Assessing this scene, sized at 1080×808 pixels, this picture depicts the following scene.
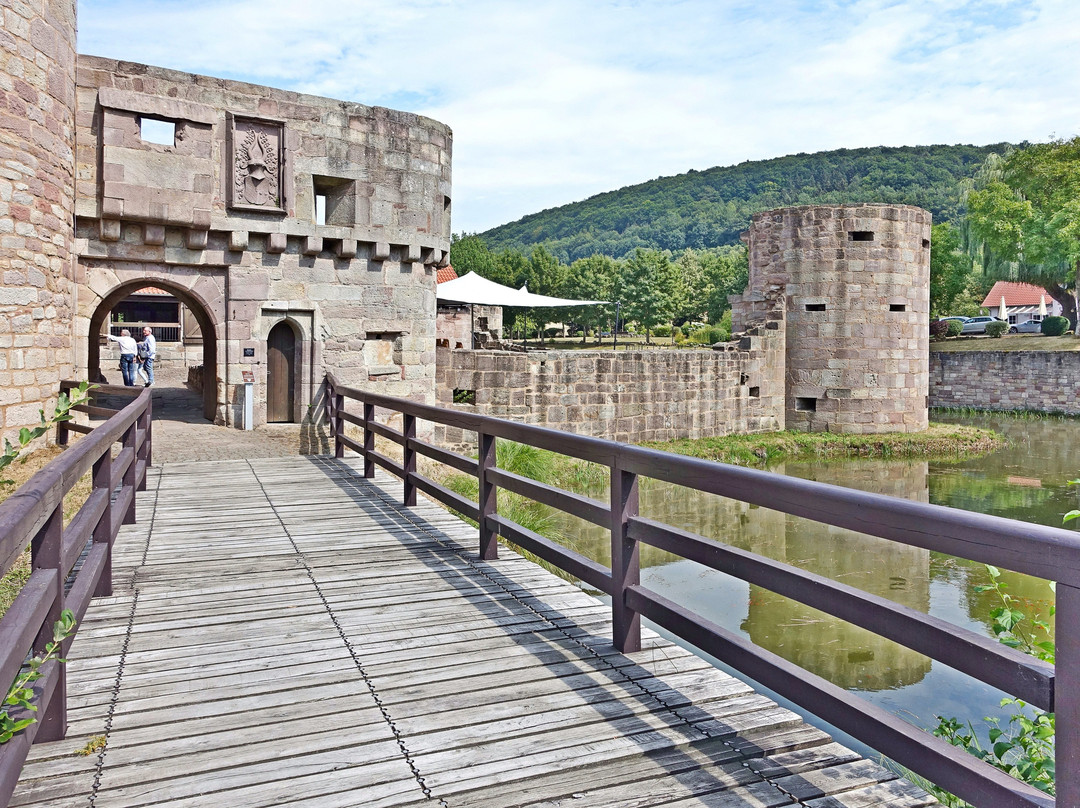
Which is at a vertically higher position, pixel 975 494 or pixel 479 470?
pixel 479 470

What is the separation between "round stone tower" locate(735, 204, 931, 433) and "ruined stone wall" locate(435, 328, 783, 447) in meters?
0.78

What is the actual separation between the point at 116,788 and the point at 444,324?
65.9 feet

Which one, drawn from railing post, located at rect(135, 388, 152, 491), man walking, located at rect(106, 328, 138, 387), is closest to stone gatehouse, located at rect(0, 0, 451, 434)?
railing post, located at rect(135, 388, 152, 491)

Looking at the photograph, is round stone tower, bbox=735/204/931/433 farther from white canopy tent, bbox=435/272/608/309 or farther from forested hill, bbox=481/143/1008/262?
forested hill, bbox=481/143/1008/262

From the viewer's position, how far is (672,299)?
5772 cm

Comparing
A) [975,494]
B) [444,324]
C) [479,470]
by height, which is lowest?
[975,494]

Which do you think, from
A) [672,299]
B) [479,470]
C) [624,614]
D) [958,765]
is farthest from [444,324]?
[672,299]

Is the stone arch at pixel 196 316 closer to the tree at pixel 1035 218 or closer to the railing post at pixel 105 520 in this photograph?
the railing post at pixel 105 520

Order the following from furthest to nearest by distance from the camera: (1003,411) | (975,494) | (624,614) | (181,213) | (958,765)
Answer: (1003,411) < (975,494) < (181,213) < (624,614) < (958,765)

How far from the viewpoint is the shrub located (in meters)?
34.8

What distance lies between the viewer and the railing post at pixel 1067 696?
1814 millimetres

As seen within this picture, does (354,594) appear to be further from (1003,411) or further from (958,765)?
(1003,411)

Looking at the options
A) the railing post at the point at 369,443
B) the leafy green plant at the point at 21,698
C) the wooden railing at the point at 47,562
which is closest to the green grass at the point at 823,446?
the railing post at the point at 369,443

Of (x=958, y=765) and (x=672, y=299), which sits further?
(x=672, y=299)
